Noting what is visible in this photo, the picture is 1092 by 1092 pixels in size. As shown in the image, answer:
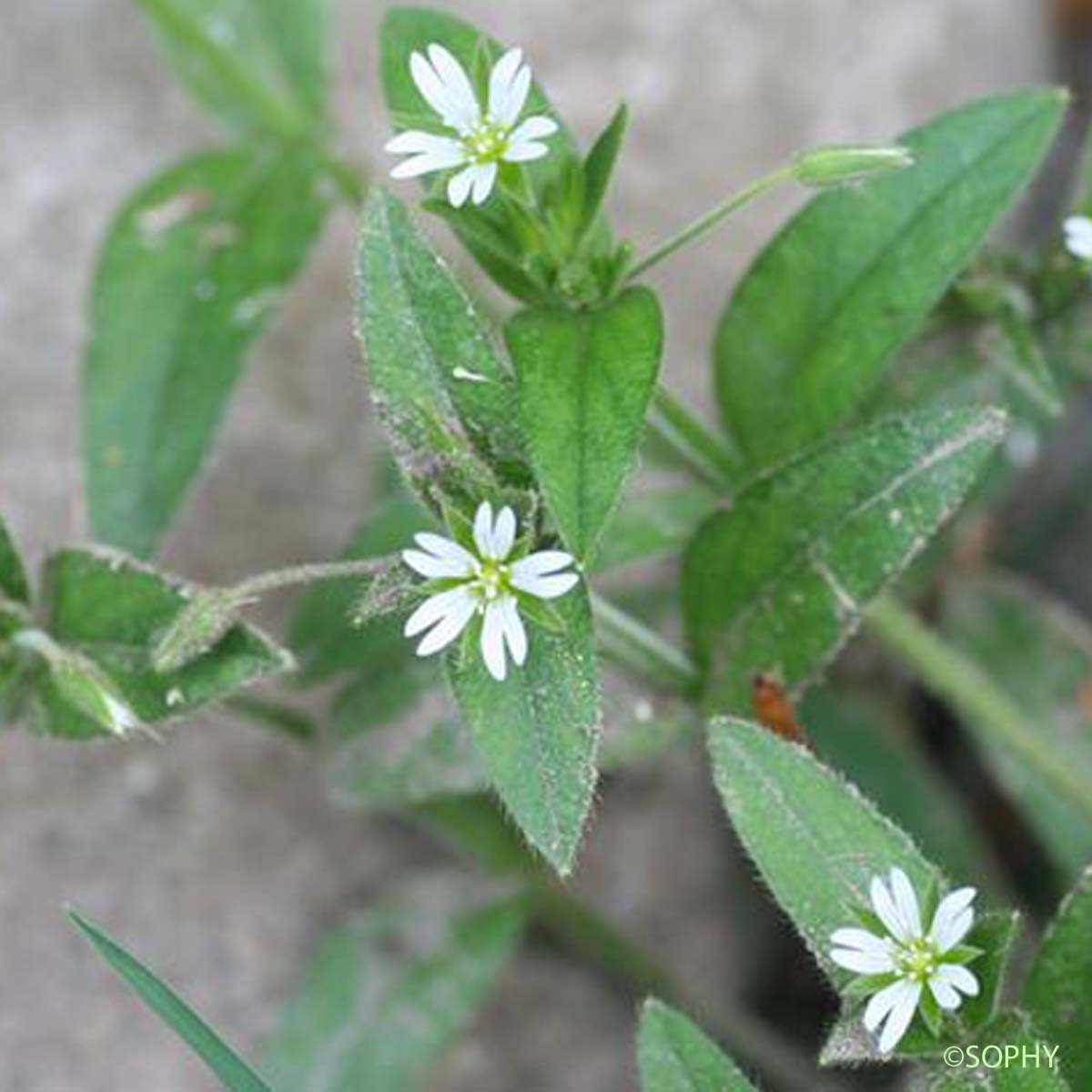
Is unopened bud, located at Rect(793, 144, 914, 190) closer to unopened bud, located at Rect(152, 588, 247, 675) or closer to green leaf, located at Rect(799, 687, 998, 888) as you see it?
unopened bud, located at Rect(152, 588, 247, 675)

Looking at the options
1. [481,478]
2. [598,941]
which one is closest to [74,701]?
[481,478]

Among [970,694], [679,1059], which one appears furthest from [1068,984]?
[970,694]

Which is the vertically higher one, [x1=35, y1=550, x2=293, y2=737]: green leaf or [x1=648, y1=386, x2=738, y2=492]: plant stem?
[x1=648, y1=386, x2=738, y2=492]: plant stem

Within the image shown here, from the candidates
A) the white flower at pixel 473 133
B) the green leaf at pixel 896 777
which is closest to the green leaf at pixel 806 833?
the white flower at pixel 473 133

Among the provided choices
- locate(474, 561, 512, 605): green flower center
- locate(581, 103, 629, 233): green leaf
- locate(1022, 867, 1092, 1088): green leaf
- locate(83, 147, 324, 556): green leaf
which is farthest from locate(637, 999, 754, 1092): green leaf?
locate(83, 147, 324, 556): green leaf

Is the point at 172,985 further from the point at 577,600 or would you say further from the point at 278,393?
the point at 577,600

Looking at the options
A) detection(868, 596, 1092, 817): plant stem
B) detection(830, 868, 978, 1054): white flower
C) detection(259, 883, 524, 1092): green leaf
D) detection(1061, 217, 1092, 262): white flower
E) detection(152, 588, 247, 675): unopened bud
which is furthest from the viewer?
detection(259, 883, 524, 1092): green leaf

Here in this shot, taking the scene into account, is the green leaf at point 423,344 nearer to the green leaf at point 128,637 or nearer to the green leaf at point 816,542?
the green leaf at point 128,637
